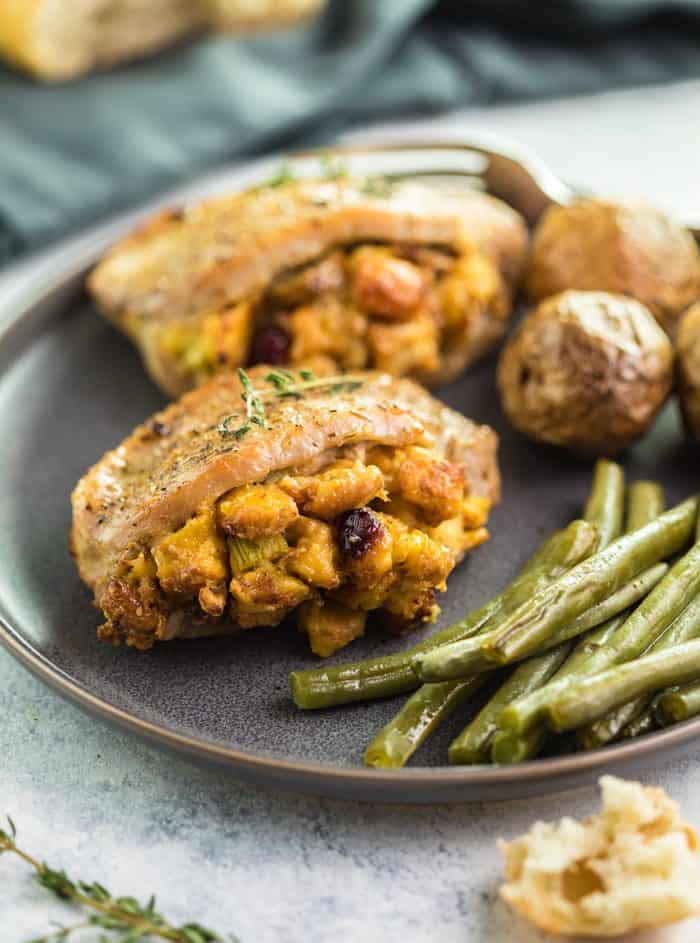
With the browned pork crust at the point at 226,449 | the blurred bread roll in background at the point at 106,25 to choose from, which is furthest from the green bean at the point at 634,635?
the blurred bread roll in background at the point at 106,25

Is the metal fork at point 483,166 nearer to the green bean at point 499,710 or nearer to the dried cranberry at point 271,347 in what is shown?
the dried cranberry at point 271,347

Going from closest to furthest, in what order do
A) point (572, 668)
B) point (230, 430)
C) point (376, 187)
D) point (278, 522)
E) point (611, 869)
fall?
point (611, 869)
point (572, 668)
point (278, 522)
point (230, 430)
point (376, 187)

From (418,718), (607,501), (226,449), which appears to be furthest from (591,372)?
(418,718)

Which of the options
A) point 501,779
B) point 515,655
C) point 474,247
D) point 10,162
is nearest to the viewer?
point 501,779

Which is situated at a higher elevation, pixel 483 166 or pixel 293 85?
pixel 293 85

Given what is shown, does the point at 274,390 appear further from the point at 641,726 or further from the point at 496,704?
the point at 641,726

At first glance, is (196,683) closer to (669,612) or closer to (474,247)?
(669,612)

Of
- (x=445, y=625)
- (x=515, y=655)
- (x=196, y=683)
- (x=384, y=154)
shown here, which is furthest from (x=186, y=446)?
(x=384, y=154)
